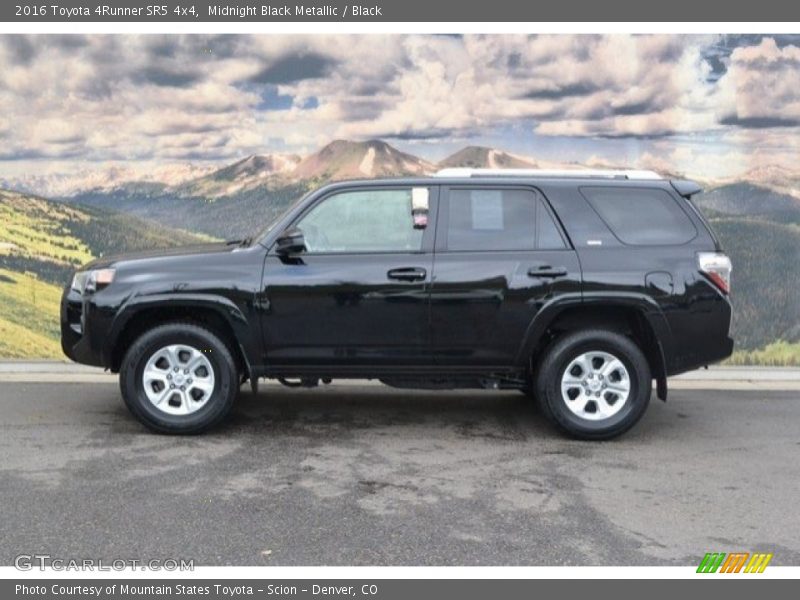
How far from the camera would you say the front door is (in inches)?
235

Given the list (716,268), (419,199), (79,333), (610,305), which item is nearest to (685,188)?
(716,268)

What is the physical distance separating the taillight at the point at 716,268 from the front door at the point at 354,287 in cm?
188

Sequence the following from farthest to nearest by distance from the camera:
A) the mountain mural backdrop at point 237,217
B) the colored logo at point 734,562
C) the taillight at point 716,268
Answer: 1. the mountain mural backdrop at point 237,217
2. the taillight at point 716,268
3. the colored logo at point 734,562

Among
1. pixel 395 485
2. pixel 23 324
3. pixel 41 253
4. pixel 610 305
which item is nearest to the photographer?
pixel 395 485

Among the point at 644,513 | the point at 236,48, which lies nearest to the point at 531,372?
the point at 644,513

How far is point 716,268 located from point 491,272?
5.07 ft

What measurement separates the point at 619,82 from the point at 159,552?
710 centimetres

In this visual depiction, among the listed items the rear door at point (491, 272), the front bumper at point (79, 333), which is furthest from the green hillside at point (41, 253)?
the rear door at point (491, 272)

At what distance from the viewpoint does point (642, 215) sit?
6.11 meters

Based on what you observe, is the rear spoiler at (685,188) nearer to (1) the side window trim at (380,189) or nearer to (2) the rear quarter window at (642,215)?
(2) the rear quarter window at (642,215)

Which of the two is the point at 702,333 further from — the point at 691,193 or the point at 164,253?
the point at 164,253

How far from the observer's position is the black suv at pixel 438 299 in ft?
19.5

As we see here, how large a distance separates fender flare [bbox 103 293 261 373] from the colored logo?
324 centimetres

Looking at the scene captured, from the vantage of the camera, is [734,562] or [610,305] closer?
[734,562]
